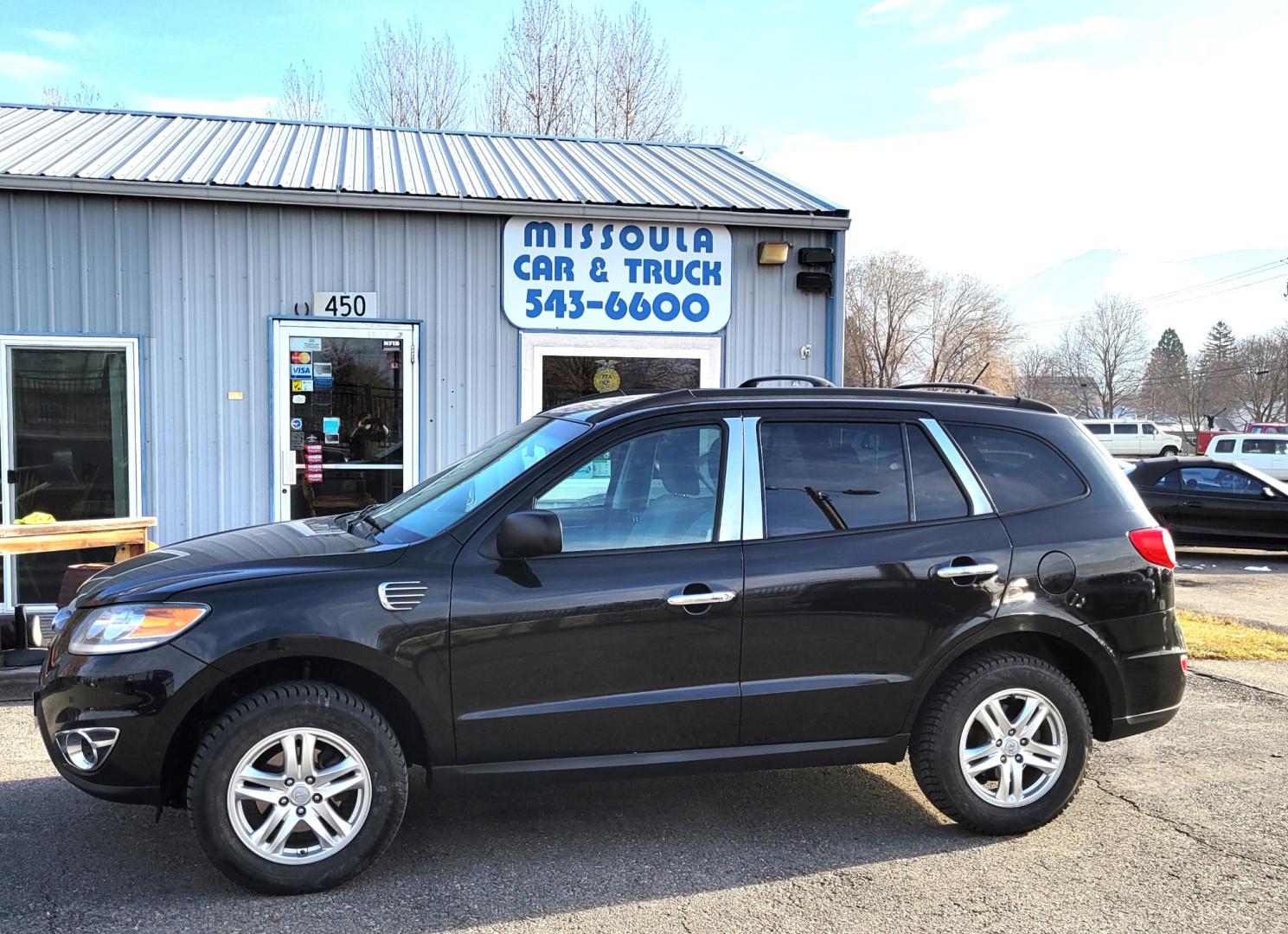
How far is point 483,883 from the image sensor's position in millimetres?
3723

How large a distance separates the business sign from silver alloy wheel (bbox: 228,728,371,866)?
5.87m

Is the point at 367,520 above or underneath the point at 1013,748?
above

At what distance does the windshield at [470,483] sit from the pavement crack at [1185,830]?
9.68 ft

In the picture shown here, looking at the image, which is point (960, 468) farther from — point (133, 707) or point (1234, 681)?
point (1234, 681)

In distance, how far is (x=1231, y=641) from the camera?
8.09m

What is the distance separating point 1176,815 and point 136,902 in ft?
13.6

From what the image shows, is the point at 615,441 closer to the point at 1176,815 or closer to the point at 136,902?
the point at 136,902

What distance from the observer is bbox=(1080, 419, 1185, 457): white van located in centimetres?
4497

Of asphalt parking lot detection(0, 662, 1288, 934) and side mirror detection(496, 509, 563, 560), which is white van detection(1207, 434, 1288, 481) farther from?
side mirror detection(496, 509, 563, 560)

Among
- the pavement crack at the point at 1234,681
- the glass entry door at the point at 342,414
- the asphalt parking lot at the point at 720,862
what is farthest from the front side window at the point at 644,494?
the glass entry door at the point at 342,414

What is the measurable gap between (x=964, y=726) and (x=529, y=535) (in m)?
1.94

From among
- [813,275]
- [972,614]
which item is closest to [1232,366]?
[813,275]

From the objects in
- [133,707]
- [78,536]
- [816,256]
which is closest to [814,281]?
[816,256]

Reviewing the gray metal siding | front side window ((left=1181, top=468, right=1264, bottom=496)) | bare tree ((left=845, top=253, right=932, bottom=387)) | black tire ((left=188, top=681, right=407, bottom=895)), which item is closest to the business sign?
the gray metal siding
